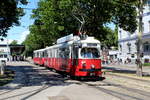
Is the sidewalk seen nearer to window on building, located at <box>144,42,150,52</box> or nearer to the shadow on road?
the shadow on road

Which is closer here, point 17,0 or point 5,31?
point 17,0

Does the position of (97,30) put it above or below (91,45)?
above

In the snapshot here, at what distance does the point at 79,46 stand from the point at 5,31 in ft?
38.8

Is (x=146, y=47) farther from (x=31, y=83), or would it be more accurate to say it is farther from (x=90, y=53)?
(x=31, y=83)

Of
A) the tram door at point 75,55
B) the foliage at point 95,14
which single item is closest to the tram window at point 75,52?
the tram door at point 75,55

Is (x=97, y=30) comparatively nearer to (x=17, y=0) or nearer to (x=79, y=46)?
(x=79, y=46)

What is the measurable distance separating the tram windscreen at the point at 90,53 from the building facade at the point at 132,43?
3451cm

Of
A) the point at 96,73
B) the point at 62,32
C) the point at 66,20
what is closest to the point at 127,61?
the point at 62,32

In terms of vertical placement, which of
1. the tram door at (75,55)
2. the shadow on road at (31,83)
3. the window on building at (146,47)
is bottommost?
the shadow on road at (31,83)

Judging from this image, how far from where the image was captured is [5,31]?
35.5 meters

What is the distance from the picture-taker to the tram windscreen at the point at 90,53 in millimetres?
26172

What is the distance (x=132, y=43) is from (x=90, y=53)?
47.0 metres

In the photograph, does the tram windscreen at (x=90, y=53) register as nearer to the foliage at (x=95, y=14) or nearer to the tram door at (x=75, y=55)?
the tram door at (x=75, y=55)

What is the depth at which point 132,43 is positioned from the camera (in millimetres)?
72188
